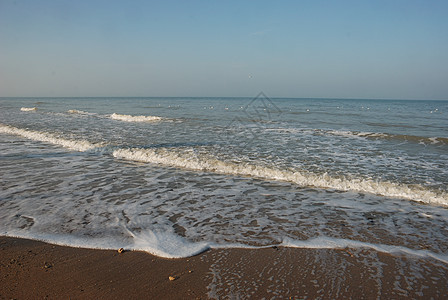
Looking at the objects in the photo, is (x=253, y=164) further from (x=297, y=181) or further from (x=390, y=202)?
(x=390, y=202)

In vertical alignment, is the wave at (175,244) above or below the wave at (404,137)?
below

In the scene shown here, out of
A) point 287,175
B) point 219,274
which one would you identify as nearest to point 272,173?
point 287,175

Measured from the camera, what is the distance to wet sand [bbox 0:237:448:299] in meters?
2.91

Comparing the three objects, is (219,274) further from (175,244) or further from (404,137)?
(404,137)

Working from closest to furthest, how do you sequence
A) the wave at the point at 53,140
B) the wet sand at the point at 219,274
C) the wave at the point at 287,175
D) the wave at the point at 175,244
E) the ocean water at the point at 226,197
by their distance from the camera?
the wet sand at the point at 219,274, the wave at the point at 175,244, the ocean water at the point at 226,197, the wave at the point at 287,175, the wave at the point at 53,140

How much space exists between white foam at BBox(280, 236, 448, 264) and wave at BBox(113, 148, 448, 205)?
2.65 m

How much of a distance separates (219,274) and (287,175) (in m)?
4.70

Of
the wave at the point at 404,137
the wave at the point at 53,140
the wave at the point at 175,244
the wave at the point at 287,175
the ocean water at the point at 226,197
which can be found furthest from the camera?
the wave at the point at 404,137

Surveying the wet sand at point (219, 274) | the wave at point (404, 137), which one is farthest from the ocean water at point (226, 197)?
the wave at point (404, 137)

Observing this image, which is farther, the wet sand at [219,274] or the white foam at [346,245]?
the white foam at [346,245]

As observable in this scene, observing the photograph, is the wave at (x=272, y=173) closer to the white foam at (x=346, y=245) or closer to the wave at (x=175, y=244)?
the white foam at (x=346, y=245)

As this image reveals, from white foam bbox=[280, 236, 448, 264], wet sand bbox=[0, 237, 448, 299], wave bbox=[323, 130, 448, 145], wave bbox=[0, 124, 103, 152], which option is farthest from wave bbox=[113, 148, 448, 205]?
wave bbox=[323, 130, 448, 145]

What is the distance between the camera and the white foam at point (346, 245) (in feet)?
12.5

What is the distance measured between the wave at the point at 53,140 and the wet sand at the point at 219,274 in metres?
8.27
